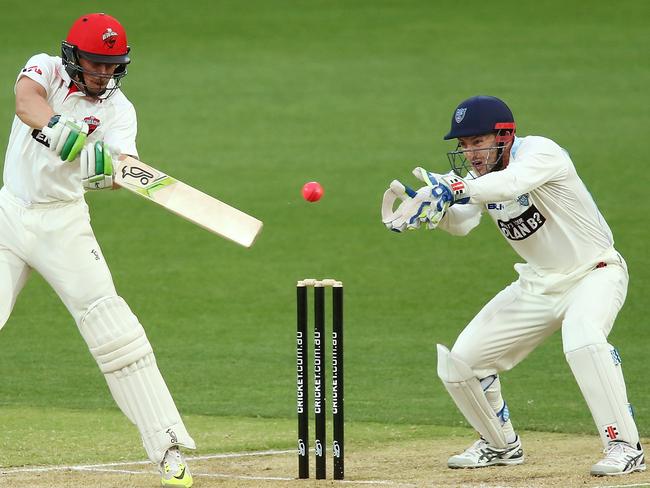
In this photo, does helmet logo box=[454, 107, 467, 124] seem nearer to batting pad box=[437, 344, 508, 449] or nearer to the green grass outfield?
batting pad box=[437, 344, 508, 449]

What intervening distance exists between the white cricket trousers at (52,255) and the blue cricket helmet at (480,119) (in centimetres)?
170

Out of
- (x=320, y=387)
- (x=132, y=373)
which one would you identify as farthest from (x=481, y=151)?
(x=132, y=373)

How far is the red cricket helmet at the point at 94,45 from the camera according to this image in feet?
19.0

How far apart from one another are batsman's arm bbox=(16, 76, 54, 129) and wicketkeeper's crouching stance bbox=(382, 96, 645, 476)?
58.6 inches

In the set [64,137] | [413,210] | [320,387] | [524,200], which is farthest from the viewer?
[524,200]

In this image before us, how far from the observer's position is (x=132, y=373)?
5879 millimetres

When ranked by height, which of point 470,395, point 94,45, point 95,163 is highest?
point 94,45

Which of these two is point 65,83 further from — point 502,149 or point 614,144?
point 614,144

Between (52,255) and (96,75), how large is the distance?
0.79m

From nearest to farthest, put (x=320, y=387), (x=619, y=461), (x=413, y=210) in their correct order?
(x=413, y=210)
(x=619, y=461)
(x=320, y=387)

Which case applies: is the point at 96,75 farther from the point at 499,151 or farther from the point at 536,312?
the point at 536,312

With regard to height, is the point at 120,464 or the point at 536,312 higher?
the point at 536,312

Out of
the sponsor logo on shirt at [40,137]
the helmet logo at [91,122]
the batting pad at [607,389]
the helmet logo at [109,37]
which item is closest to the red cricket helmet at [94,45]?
the helmet logo at [109,37]

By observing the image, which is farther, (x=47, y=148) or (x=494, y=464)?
(x=494, y=464)
